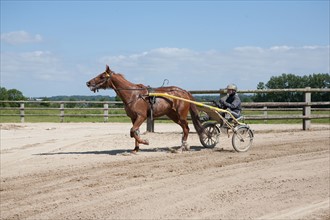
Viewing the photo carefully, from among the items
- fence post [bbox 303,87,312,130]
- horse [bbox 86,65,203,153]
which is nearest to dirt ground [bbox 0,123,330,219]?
horse [bbox 86,65,203,153]

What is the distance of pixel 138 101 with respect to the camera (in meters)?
11.1

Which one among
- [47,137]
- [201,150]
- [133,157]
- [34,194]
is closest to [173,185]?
[34,194]

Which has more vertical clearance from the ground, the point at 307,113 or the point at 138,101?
the point at 138,101

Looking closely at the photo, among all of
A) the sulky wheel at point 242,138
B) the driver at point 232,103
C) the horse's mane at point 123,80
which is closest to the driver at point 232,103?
the driver at point 232,103

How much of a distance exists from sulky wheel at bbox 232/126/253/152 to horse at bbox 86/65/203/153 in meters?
1.12

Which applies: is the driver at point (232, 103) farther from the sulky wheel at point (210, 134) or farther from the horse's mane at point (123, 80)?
the horse's mane at point (123, 80)

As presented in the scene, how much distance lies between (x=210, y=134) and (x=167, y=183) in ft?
13.5

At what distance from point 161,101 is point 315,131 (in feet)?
22.5

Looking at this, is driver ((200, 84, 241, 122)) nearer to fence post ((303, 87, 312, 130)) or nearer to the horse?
the horse

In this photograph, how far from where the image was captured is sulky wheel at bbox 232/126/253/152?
36.4ft

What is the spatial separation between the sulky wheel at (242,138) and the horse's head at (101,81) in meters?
3.06

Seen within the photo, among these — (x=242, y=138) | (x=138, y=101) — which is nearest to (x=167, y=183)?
(x=138, y=101)

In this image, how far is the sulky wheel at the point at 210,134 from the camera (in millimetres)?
11773

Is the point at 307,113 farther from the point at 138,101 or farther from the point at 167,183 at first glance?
the point at 167,183
